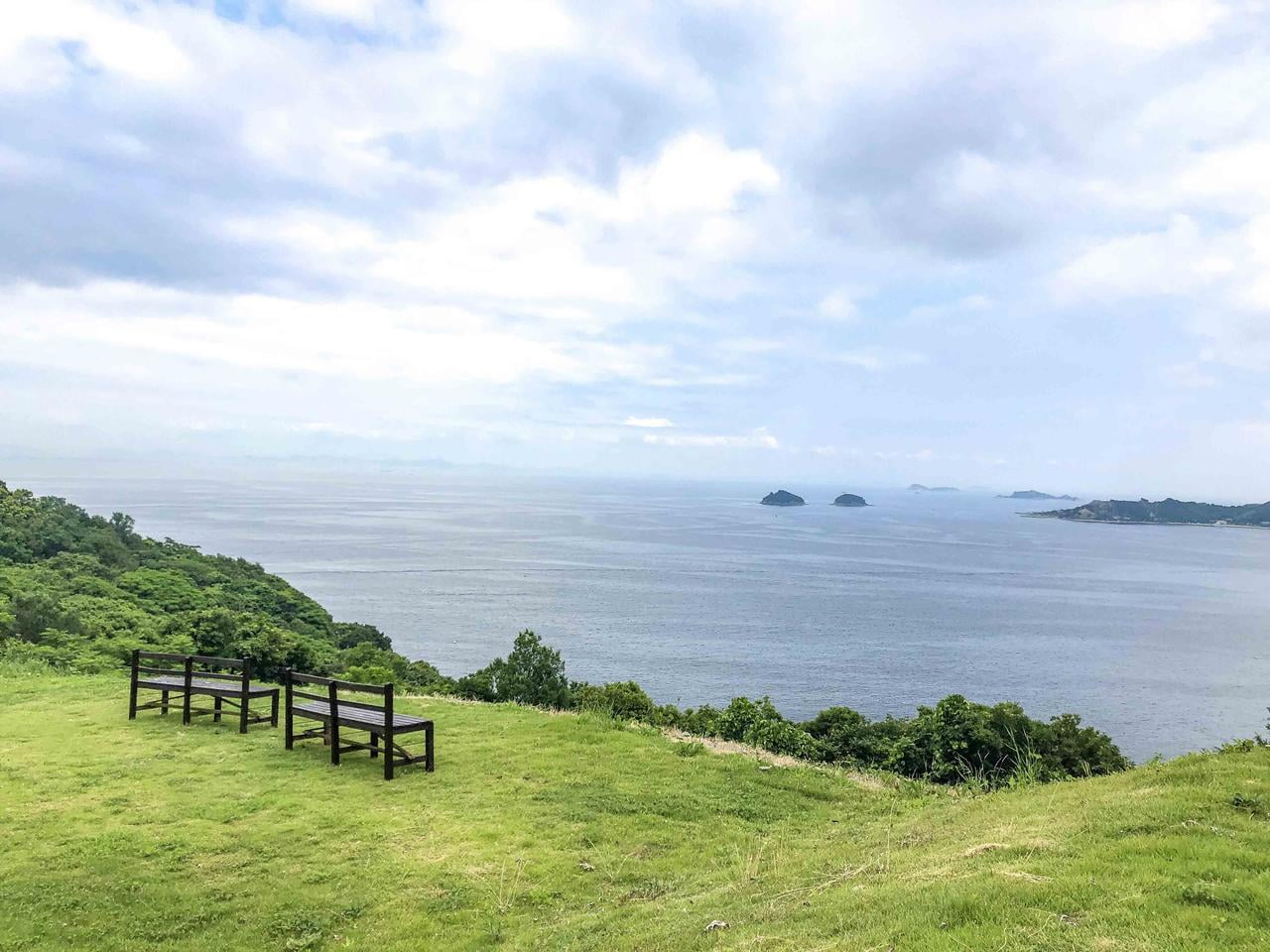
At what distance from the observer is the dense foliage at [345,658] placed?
1262cm

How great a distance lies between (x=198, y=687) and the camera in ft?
37.2

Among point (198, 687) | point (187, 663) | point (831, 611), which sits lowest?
point (831, 611)

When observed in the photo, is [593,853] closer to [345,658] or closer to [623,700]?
[623,700]

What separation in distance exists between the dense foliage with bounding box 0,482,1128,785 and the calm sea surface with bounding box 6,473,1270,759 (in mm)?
14908

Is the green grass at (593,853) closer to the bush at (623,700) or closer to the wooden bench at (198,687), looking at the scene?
the wooden bench at (198,687)

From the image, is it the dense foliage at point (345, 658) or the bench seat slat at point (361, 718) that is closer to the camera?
the bench seat slat at point (361, 718)

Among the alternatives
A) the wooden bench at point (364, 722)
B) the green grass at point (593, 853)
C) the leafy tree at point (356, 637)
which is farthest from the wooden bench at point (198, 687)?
the leafy tree at point (356, 637)

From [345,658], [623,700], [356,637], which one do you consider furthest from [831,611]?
[623,700]

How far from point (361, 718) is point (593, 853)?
3900 millimetres

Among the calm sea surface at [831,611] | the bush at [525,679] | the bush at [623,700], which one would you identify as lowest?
the calm sea surface at [831,611]

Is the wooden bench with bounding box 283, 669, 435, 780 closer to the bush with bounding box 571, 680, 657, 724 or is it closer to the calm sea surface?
the bush with bounding box 571, 680, 657, 724

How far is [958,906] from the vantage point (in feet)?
14.0

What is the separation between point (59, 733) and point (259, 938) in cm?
763

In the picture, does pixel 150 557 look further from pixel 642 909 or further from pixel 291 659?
pixel 642 909
